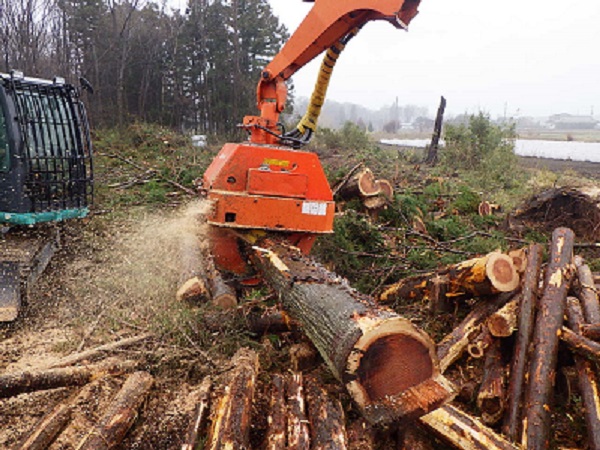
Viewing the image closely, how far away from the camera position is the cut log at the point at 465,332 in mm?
3229

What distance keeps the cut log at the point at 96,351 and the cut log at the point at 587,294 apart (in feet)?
10.8

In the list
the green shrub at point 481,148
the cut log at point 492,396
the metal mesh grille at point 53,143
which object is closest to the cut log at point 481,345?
the cut log at point 492,396

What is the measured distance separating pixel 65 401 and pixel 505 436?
268 centimetres

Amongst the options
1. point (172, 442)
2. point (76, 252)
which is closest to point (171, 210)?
point (76, 252)

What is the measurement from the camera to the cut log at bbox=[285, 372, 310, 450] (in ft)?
7.52

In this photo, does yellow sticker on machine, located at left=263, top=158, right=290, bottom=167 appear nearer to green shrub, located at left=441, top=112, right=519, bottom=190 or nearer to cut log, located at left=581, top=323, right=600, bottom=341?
cut log, located at left=581, top=323, right=600, bottom=341

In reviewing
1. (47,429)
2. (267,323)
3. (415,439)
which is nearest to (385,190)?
(267,323)

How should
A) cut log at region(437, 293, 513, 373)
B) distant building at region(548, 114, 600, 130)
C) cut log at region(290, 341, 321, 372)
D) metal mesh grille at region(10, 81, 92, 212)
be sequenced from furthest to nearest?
distant building at region(548, 114, 600, 130), metal mesh grille at region(10, 81, 92, 212), cut log at region(437, 293, 513, 373), cut log at region(290, 341, 321, 372)

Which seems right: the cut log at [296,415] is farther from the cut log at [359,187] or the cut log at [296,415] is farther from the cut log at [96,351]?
the cut log at [359,187]

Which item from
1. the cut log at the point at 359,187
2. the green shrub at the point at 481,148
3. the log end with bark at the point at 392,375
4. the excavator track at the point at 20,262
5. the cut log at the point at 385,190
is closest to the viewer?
the log end with bark at the point at 392,375

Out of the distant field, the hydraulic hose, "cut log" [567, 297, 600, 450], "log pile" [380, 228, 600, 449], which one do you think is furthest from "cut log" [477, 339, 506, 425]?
the distant field

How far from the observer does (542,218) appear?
750cm

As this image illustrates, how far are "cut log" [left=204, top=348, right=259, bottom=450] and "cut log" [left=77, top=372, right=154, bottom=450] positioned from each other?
1.66 feet

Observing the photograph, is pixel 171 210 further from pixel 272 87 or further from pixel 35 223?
pixel 272 87
